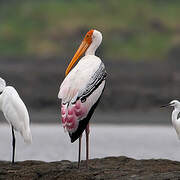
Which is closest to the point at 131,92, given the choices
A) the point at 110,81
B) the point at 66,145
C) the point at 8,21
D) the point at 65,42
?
the point at 110,81

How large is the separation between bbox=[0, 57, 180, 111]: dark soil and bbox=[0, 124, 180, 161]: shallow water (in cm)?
189

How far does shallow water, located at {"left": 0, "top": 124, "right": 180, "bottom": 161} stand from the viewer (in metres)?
19.5

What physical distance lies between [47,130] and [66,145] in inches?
173

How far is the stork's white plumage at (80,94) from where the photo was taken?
1073cm

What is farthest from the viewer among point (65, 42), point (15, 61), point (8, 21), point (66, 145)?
point (8, 21)

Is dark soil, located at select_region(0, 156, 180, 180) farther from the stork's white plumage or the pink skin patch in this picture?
the pink skin patch

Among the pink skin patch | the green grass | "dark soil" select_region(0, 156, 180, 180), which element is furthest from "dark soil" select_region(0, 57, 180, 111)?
the pink skin patch

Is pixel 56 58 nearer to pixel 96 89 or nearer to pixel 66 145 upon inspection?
pixel 66 145

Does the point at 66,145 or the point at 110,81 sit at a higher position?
the point at 110,81

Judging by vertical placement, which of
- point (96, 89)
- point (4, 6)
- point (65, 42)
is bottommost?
point (96, 89)

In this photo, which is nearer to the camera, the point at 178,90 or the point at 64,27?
the point at 178,90

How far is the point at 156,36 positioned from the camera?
44.5 m

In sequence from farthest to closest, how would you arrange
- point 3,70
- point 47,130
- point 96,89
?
point 3,70, point 47,130, point 96,89

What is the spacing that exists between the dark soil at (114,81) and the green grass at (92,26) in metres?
4.73
